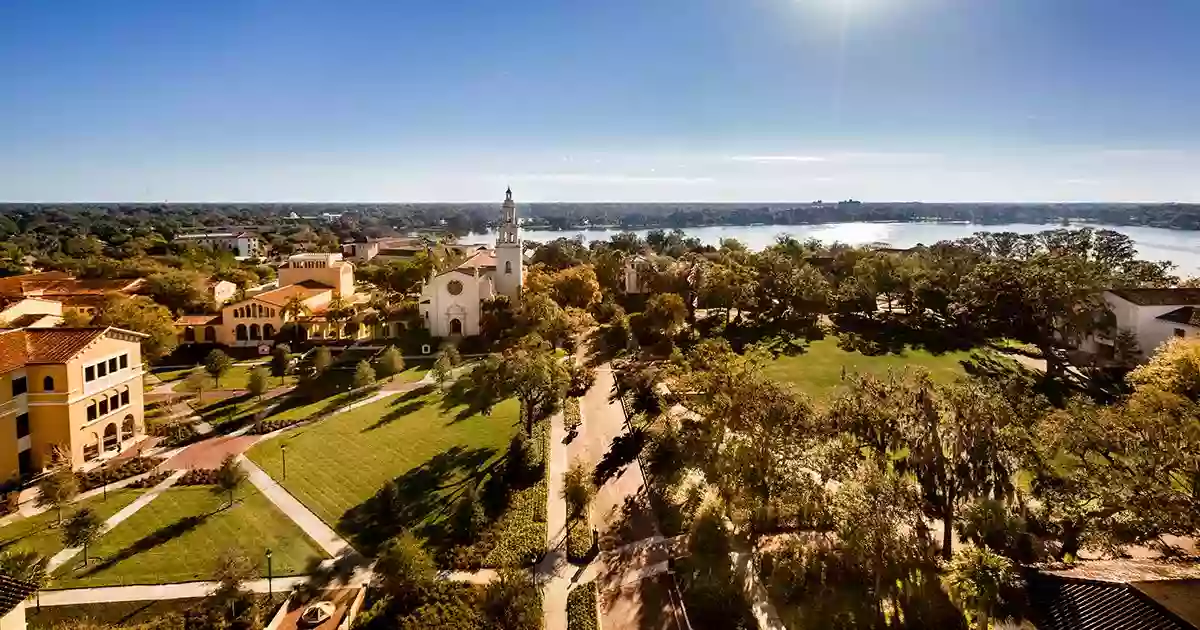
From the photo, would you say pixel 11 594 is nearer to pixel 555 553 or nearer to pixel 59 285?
pixel 555 553

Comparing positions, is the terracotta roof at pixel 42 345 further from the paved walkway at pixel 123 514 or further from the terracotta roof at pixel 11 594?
the terracotta roof at pixel 11 594

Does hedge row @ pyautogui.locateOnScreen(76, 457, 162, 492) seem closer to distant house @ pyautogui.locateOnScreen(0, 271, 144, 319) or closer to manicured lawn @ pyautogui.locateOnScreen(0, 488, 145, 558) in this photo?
manicured lawn @ pyautogui.locateOnScreen(0, 488, 145, 558)

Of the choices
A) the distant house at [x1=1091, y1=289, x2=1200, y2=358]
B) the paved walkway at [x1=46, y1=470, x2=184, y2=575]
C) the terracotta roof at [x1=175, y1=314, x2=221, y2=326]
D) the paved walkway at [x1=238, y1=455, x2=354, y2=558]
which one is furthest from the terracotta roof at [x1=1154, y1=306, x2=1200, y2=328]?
the terracotta roof at [x1=175, y1=314, x2=221, y2=326]

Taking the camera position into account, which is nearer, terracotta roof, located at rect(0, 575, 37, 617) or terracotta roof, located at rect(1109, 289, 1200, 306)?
terracotta roof, located at rect(0, 575, 37, 617)

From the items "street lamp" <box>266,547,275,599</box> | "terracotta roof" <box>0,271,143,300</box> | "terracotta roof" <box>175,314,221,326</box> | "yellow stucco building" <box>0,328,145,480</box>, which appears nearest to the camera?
"street lamp" <box>266,547,275,599</box>

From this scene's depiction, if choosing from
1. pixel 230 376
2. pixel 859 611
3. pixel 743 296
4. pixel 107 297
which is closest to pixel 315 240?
pixel 107 297

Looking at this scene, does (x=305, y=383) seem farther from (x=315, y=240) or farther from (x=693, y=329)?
(x=315, y=240)

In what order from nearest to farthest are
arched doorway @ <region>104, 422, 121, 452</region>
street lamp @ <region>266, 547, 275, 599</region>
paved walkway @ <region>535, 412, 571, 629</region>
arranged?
paved walkway @ <region>535, 412, 571, 629</region> < street lamp @ <region>266, 547, 275, 599</region> < arched doorway @ <region>104, 422, 121, 452</region>
